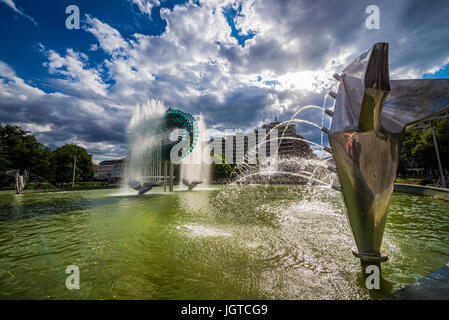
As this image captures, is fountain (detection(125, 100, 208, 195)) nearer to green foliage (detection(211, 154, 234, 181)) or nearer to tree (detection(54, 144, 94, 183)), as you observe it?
tree (detection(54, 144, 94, 183))

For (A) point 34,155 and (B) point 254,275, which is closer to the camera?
(B) point 254,275

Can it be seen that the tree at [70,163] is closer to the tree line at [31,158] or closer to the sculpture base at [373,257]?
the tree line at [31,158]

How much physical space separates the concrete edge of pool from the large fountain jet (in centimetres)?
81

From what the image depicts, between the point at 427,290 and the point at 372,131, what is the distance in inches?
104

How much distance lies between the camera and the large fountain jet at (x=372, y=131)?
3.65m

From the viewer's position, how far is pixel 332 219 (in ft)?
32.6

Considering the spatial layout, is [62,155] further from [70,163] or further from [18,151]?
[18,151]

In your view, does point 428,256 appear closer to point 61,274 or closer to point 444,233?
point 444,233

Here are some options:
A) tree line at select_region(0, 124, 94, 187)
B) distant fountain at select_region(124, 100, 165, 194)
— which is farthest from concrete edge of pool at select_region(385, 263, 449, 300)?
tree line at select_region(0, 124, 94, 187)

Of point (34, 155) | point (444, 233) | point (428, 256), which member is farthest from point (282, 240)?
point (34, 155)

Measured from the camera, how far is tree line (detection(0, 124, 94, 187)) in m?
36.7

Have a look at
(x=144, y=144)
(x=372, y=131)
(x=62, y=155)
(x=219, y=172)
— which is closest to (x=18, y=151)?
(x=62, y=155)
